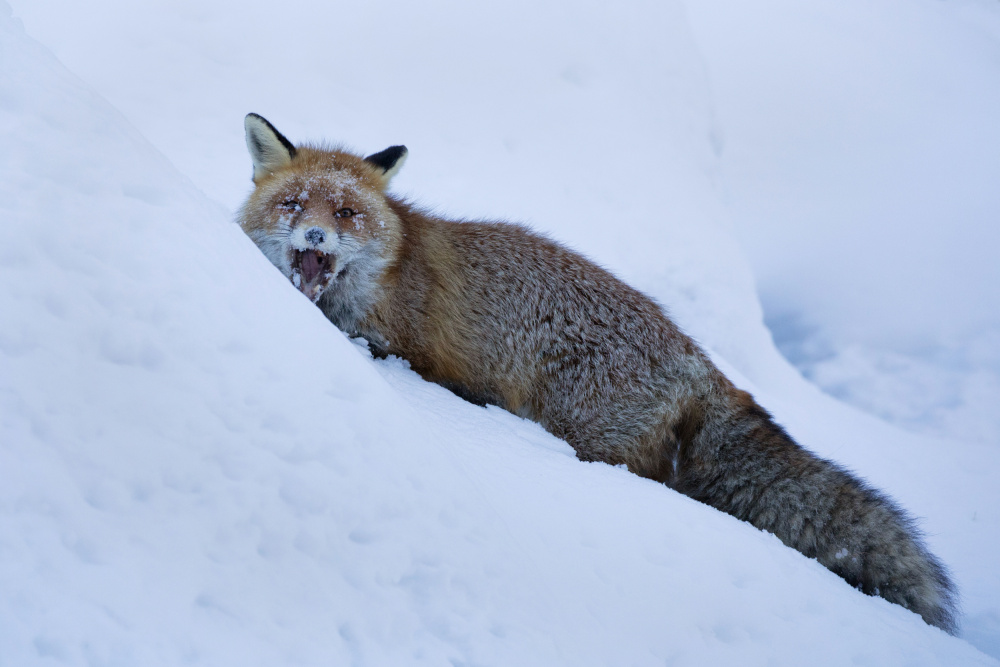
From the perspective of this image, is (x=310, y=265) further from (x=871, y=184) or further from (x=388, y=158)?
(x=871, y=184)

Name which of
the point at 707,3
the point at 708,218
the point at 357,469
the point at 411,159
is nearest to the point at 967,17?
the point at 707,3

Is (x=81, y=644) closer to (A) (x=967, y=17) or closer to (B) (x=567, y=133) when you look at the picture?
(B) (x=567, y=133)

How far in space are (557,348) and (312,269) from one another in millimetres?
1655

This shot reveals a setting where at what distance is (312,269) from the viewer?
13.5ft

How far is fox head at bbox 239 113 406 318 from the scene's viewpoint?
13.4ft

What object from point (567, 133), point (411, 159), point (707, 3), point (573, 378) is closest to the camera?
point (573, 378)

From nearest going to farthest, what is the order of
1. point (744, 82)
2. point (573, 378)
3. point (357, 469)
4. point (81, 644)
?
point (81, 644)
point (357, 469)
point (573, 378)
point (744, 82)

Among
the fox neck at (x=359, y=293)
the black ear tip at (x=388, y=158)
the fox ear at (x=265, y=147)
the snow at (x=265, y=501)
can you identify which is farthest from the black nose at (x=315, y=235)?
the black ear tip at (x=388, y=158)

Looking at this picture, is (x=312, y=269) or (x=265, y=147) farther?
(x=265, y=147)

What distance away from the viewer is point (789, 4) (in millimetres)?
18984

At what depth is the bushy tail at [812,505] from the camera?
3906 mm

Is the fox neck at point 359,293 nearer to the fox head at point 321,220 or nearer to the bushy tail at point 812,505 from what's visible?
the fox head at point 321,220

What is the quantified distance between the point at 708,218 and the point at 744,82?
8.71 m

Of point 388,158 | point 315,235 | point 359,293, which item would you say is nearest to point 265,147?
point 388,158
